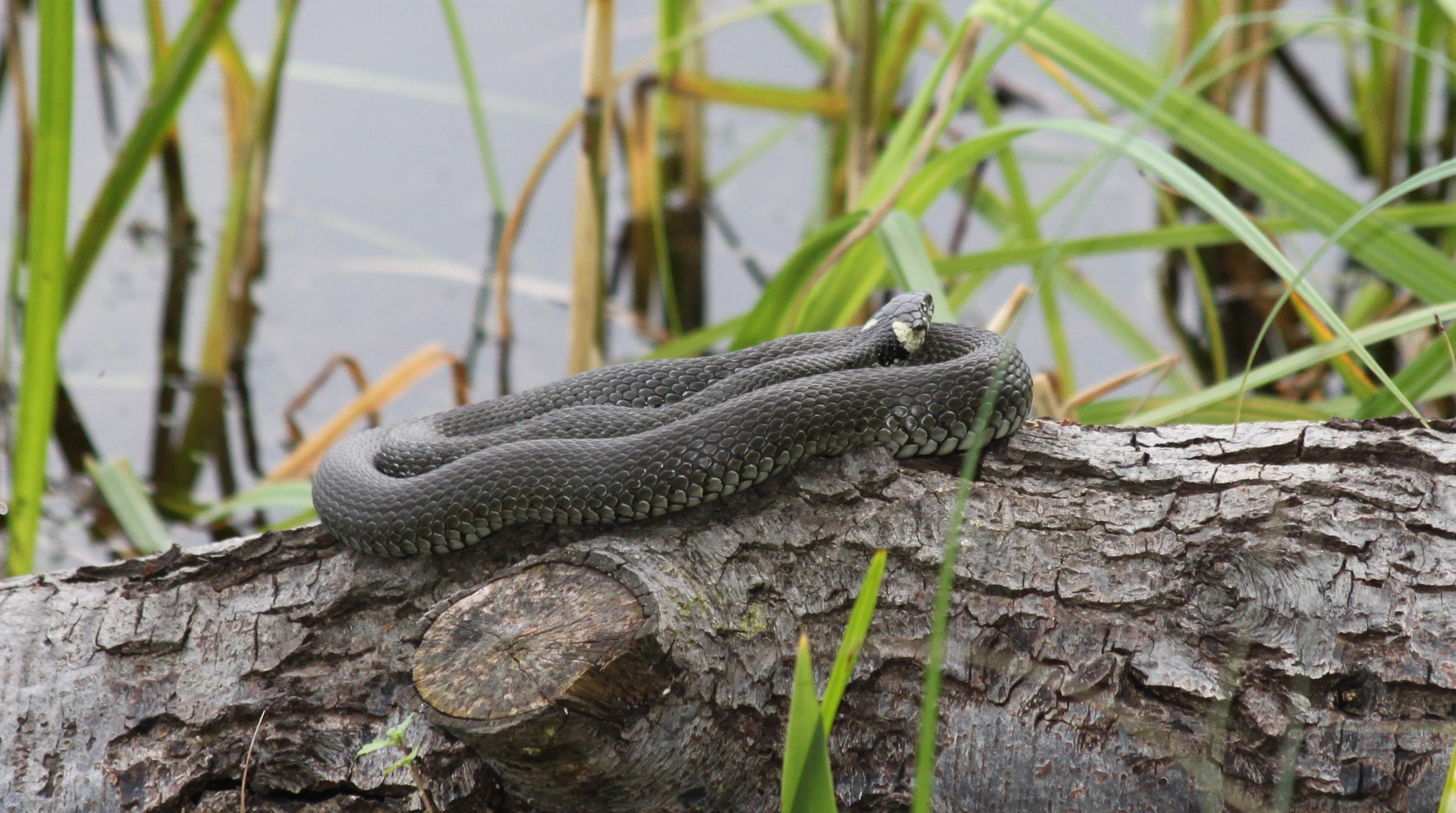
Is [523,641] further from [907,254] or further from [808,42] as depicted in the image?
[808,42]

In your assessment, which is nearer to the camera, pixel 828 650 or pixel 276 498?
pixel 828 650

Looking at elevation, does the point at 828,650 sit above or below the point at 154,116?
below

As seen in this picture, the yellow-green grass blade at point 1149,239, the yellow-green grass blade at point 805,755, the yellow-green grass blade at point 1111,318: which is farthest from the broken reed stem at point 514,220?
the yellow-green grass blade at point 805,755

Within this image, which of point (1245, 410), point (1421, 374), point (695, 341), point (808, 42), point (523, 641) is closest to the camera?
point (523, 641)

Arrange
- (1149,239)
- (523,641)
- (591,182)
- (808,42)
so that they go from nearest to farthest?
(523,641) < (1149,239) < (591,182) < (808,42)

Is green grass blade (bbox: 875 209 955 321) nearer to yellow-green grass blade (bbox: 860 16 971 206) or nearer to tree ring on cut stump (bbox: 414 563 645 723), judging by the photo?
yellow-green grass blade (bbox: 860 16 971 206)

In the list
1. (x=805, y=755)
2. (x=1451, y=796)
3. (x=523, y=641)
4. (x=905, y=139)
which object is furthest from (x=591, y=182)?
(x=1451, y=796)
